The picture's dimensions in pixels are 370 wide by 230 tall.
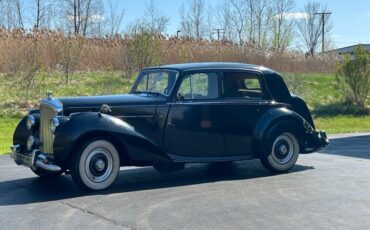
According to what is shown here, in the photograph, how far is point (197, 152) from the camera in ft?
29.1

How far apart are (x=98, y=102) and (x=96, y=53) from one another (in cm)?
1724

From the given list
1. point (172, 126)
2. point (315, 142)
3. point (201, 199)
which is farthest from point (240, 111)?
point (201, 199)

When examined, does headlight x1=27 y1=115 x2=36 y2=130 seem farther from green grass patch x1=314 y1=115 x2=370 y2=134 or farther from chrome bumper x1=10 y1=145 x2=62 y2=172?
green grass patch x1=314 y1=115 x2=370 y2=134

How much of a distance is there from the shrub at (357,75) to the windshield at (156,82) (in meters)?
15.0

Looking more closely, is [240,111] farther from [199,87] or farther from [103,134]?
[103,134]

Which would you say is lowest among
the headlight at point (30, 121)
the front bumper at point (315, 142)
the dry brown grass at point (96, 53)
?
the front bumper at point (315, 142)

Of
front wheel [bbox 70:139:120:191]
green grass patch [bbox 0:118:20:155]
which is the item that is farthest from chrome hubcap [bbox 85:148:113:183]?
green grass patch [bbox 0:118:20:155]

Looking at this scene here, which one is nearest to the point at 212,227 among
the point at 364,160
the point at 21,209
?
the point at 21,209

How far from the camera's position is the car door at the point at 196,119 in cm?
866

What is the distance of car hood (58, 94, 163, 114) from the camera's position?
825cm

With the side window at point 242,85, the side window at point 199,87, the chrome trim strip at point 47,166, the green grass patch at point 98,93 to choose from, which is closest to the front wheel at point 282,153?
the side window at point 242,85

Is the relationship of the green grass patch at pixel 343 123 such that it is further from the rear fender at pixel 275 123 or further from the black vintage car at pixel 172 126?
the black vintage car at pixel 172 126

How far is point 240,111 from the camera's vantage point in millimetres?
9227

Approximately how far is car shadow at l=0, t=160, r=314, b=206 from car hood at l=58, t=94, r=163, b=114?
113cm
